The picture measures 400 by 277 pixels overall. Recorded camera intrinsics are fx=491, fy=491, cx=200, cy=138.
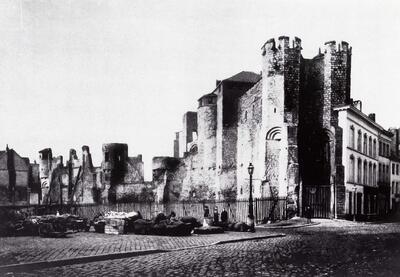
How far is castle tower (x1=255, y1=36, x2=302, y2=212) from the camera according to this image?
34781mm

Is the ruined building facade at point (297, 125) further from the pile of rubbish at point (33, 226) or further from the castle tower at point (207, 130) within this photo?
the pile of rubbish at point (33, 226)

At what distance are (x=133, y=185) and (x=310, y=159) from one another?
2083 centimetres

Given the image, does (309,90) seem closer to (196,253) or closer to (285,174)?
(285,174)

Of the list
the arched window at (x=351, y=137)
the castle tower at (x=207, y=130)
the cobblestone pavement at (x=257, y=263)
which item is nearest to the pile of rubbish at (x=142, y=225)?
the cobblestone pavement at (x=257, y=263)

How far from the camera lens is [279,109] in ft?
118

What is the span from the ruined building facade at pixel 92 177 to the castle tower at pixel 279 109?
16.9 m

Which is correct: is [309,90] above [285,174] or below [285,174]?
above

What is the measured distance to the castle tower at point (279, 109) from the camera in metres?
34.8

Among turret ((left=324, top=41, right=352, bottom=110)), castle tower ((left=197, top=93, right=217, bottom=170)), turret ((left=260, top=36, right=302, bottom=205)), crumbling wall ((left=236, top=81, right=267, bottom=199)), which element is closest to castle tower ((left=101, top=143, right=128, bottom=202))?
castle tower ((left=197, top=93, right=217, bottom=170))

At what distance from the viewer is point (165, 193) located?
1853 inches

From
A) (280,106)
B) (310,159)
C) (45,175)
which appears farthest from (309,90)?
(45,175)

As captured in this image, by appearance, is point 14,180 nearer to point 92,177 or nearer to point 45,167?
point 45,167

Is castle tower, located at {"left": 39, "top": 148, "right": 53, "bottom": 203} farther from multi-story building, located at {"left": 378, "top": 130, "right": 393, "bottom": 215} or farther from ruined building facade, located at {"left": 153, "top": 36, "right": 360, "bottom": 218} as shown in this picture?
multi-story building, located at {"left": 378, "top": 130, "right": 393, "bottom": 215}

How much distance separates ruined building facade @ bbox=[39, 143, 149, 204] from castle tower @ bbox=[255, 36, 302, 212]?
16866 millimetres
